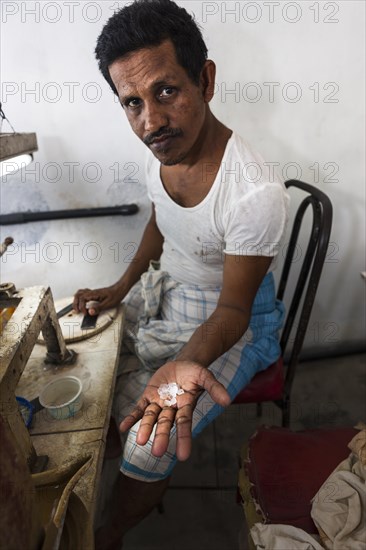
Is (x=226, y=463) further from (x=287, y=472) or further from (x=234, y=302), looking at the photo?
(x=234, y=302)

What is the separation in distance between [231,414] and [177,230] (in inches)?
52.4

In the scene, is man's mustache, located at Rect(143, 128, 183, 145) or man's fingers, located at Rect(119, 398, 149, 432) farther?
man's mustache, located at Rect(143, 128, 183, 145)

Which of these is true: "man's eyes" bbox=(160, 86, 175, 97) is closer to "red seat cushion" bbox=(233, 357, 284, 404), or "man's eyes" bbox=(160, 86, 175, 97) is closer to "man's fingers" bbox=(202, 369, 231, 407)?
Answer: "man's fingers" bbox=(202, 369, 231, 407)

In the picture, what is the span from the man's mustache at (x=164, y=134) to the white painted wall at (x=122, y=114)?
62 centimetres

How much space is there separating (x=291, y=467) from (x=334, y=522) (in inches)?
9.3

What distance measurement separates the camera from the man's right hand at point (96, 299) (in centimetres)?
162

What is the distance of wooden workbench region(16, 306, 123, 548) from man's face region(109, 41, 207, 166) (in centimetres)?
76

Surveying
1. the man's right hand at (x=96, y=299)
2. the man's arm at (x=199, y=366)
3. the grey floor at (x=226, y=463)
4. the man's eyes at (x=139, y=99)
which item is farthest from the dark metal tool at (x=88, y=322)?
the grey floor at (x=226, y=463)

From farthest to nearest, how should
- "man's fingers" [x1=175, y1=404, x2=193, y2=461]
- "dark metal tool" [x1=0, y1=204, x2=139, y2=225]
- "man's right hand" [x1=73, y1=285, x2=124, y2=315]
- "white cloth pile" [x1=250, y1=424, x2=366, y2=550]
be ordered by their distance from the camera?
1. "dark metal tool" [x1=0, y1=204, x2=139, y2=225]
2. "man's right hand" [x1=73, y1=285, x2=124, y2=315]
3. "white cloth pile" [x1=250, y1=424, x2=366, y2=550]
4. "man's fingers" [x1=175, y1=404, x2=193, y2=461]

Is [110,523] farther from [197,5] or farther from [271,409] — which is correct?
[197,5]

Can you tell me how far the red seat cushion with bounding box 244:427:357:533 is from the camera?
114 cm

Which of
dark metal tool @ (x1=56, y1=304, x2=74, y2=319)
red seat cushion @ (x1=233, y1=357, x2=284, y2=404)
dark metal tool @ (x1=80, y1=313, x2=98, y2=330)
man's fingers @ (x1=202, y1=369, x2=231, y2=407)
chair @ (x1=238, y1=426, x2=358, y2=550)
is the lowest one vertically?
chair @ (x1=238, y1=426, x2=358, y2=550)

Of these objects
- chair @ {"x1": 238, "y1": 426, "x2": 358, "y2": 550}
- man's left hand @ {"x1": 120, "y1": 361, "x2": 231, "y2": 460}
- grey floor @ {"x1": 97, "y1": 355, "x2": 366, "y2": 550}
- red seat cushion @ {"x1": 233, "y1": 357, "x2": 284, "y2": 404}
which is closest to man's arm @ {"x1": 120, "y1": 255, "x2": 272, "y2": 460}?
man's left hand @ {"x1": 120, "y1": 361, "x2": 231, "y2": 460}

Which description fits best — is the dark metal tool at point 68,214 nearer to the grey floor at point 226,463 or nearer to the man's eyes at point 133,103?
the man's eyes at point 133,103
